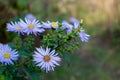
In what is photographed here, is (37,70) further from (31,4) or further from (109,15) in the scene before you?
(109,15)

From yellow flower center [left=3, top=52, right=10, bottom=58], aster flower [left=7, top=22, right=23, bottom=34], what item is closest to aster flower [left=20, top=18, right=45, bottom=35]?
aster flower [left=7, top=22, right=23, bottom=34]

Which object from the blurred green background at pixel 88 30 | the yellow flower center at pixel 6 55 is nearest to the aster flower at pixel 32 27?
the yellow flower center at pixel 6 55

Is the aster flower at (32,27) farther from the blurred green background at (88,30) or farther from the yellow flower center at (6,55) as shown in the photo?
the blurred green background at (88,30)

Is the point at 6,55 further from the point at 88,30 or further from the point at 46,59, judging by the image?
the point at 88,30

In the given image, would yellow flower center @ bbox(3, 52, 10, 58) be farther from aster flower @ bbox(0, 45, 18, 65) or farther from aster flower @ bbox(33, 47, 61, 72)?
aster flower @ bbox(33, 47, 61, 72)

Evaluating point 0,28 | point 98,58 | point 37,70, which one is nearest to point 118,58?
point 98,58

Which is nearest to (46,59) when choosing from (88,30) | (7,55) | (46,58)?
(46,58)

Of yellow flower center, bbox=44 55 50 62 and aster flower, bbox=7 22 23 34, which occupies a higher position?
aster flower, bbox=7 22 23 34
